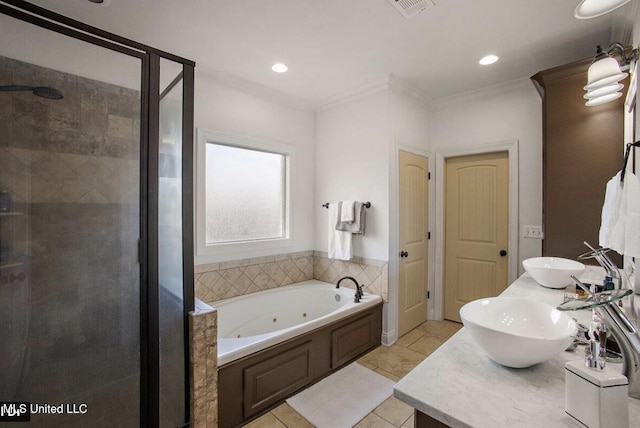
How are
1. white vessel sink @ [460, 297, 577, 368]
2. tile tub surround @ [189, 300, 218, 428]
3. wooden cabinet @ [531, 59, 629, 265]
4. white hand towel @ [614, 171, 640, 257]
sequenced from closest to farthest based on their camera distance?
white vessel sink @ [460, 297, 577, 368], white hand towel @ [614, 171, 640, 257], tile tub surround @ [189, 300, 218, 428], wooden cabinet @ [531, 59, 629, 265]

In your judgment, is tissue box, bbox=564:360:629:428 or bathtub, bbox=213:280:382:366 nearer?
tissue box, bbox=564:360:629:428

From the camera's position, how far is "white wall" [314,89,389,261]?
9.53 feet

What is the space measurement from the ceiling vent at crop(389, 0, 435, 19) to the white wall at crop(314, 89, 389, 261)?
1005 millimetres

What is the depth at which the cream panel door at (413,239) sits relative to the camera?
304 cm

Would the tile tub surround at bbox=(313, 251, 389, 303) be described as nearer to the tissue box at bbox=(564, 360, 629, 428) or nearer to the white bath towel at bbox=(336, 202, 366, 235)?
the white bath towel at bbox=(336, 202, 366, 235)

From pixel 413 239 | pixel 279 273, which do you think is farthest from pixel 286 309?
pixel 413 239

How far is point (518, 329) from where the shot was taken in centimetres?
118

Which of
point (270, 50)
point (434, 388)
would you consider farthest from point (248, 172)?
point (434, 388)

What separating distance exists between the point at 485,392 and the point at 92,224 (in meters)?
1.78

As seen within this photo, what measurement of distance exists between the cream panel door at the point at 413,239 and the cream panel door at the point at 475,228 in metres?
0.29

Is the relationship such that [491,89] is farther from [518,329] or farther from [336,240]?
[518,329]

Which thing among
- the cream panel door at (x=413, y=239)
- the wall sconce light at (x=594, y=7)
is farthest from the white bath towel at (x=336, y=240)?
the wall sconce light at (x=594, y=7)

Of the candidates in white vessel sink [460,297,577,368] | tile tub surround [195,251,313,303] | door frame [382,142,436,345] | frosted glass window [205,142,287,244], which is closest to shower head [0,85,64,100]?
frosted glass window [205,142,287,244]

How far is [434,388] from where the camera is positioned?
85 centimetres
